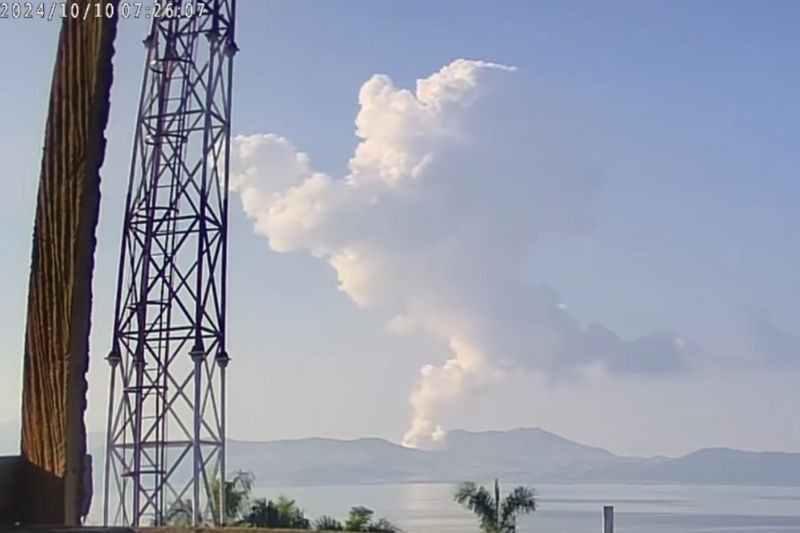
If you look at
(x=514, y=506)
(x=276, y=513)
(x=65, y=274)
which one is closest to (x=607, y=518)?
(x=65, y=274)

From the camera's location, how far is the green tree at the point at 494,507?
31.7m

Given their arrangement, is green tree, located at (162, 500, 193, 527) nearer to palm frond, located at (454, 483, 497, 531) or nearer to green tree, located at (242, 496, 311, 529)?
green tree, located at (242, 496, 311, 529)

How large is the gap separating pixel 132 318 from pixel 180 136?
9.24 feet

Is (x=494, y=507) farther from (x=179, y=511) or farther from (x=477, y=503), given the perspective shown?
(x=179, y=511)

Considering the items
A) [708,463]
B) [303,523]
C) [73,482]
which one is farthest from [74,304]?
[708,463]

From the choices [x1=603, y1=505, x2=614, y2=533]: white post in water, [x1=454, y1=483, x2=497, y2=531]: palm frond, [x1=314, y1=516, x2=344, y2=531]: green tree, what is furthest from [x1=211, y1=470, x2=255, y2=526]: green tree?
[x1=603, y1=505, x2=614, y2=533]: white post in water

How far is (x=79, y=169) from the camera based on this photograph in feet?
41.6

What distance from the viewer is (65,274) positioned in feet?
41.5

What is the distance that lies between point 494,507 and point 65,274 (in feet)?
67.6

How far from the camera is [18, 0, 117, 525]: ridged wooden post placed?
12.5 metres

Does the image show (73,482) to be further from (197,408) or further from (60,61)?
(197,408)

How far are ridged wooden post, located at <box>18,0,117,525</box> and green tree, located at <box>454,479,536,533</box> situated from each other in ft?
64.9

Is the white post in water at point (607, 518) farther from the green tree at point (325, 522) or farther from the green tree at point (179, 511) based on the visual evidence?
the green tree at point (325, 522)

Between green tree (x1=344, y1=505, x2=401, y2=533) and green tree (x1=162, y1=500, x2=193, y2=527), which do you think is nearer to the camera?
green tree (x1=162, y1=500, x2=193, y2=527)
